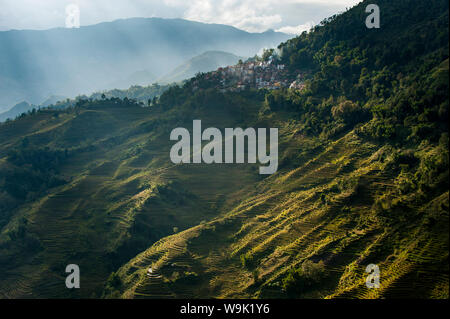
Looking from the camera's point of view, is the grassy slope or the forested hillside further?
the forested hillside

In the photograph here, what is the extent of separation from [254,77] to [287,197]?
44704 mm

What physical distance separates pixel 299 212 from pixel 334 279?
903 centimetres

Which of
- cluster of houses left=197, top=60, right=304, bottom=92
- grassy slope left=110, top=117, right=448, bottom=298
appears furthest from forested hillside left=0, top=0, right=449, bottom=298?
cluster of houses left=197, top=60, right=304, bottom=92

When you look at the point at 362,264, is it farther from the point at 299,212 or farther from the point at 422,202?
the point at 299,212

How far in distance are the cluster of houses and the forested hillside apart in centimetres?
467

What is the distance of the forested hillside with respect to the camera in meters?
26.4

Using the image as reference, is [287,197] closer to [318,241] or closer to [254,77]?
[318,241]

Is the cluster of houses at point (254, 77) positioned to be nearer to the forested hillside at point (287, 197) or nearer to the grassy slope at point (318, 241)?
the forested hillside at point (287, 197)

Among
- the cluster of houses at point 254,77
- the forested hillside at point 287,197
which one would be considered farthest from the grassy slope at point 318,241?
the cluster of houses at point 254,77

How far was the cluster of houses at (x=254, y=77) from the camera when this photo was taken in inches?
2849

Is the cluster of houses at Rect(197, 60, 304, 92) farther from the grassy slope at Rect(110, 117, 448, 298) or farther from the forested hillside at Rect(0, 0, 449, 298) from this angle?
the grassy slope at Rect(110, 117, 448, 298)

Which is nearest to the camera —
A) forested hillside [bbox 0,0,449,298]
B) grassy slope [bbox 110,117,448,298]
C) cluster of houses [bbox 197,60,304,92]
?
grassy slope [bbox 110,117,448,298]

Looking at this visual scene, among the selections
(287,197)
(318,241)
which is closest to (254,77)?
(287,197)

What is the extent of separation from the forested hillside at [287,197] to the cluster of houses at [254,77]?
4669mm
